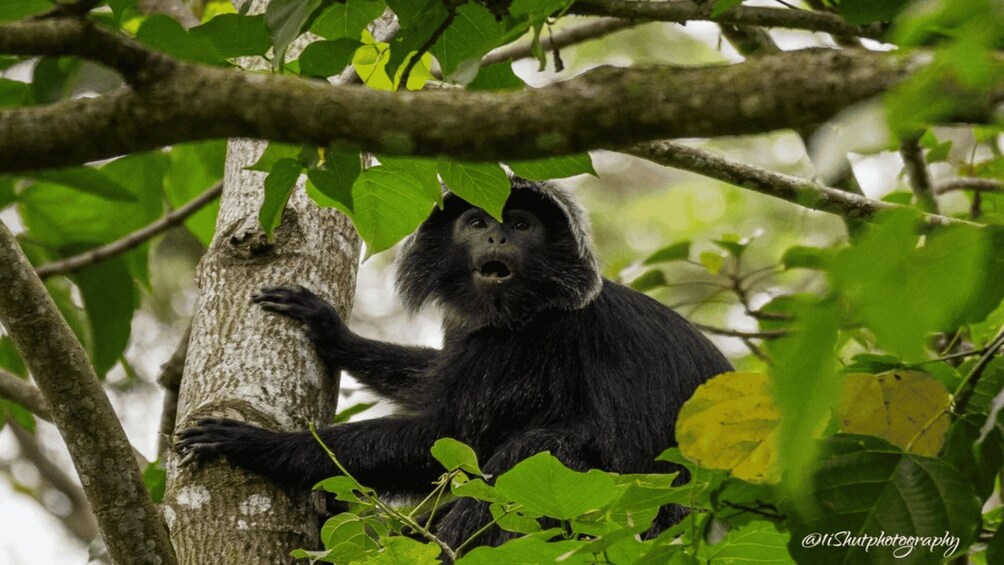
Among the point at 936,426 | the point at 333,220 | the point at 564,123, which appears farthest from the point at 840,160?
the point at 333,220

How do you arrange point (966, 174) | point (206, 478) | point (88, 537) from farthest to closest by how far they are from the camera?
point (88, 537) → point (966, 174) → point (206, 478)

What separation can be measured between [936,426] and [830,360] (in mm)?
906

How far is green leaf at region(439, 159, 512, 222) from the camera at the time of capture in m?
2.47

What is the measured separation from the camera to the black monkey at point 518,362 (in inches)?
179

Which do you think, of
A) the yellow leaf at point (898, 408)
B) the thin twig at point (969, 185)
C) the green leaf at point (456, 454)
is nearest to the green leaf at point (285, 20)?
the green leaf at point (456, 454)

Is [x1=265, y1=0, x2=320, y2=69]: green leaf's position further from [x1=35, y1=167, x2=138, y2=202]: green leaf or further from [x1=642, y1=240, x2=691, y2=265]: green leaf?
[x1=642, y1=240, x2=691, y2=265]: green leaf

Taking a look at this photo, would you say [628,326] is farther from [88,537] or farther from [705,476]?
[88,537]

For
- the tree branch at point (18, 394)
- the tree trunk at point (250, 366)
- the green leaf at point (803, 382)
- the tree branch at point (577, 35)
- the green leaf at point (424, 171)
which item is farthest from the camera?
the tree branch at point (577, 35)

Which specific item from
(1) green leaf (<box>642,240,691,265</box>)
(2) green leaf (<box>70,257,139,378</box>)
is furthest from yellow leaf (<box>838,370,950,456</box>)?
(1) green leaf (<box>642,240,691,265</box>)

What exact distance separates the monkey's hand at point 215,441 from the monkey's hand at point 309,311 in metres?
0.39

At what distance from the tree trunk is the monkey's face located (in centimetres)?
119

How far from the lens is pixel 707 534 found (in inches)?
64.9

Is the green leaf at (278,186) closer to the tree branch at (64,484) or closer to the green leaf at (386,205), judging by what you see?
the green leaf at (386,205)

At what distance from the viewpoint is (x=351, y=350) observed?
15.0 feet
